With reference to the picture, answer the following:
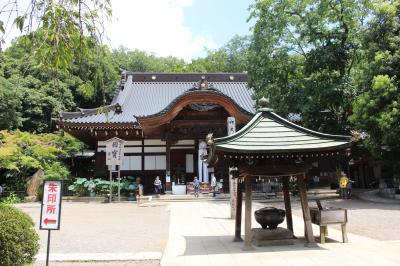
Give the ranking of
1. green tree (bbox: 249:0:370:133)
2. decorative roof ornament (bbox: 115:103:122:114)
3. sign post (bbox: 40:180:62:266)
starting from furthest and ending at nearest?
decorative roof ornament (bbox: 115:103:122:114) < green tree (bbox: 249:0:370:133) < sign post (bbox: 40:180:62:266)

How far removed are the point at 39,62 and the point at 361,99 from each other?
13.6 m

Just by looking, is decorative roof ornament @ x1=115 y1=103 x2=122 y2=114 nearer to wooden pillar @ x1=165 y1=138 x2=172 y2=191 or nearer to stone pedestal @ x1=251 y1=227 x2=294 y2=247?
wooden pillar @ x1=165 y1=138 x2=172 y2=191

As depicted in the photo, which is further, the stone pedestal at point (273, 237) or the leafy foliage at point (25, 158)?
the leafy foliage at point (25, 158)

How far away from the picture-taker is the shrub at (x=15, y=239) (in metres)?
5.05

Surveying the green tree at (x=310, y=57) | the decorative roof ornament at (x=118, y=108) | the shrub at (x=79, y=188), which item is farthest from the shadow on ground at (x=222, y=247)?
the decorative roof ornament at (x=118, y=108)

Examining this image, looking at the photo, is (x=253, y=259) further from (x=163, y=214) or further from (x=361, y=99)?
(x=361, y=99)

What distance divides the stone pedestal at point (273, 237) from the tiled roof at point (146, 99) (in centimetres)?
1376

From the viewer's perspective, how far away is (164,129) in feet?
72.0

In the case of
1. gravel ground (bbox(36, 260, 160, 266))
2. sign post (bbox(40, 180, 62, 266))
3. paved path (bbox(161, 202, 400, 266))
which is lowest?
gravel ground (bbox(36, 260, 160, 266))

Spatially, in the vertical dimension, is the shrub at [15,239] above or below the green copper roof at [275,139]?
below

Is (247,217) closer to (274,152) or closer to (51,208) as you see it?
(274,152)

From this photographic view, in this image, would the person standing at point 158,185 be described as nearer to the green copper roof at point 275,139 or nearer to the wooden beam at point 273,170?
the green copper roof at point 275,139

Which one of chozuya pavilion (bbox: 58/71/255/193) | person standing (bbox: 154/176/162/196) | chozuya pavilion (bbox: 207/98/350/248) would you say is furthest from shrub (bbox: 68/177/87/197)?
chozuya pavilion (bbox: 207/98/350/248)

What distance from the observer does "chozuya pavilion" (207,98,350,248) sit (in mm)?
7086
